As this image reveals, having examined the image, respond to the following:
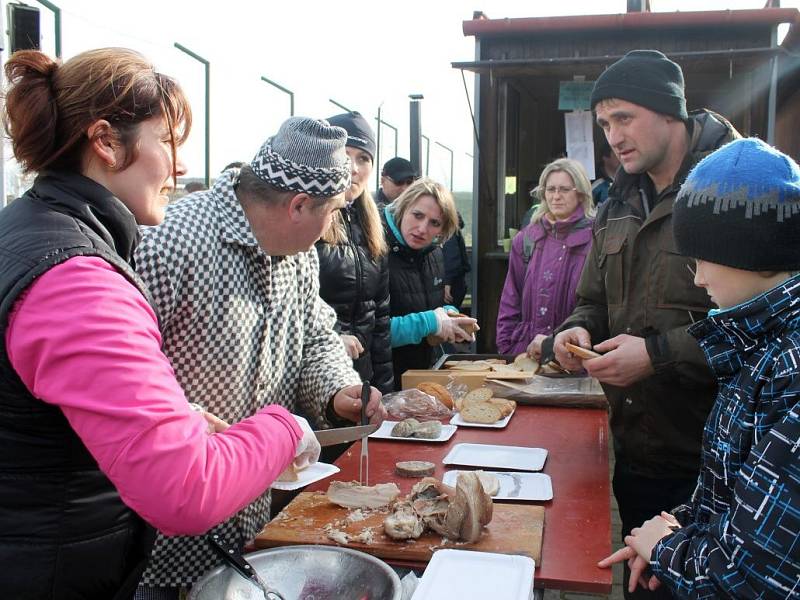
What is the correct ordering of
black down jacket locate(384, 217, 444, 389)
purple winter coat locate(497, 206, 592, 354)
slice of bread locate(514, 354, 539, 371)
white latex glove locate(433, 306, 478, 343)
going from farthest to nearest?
1. purple winter coat locate(497, 206, 592, 354)
2. black down jacket locate(384, 217, 444, 389)
3. white latex glove locate(433, 306, 478, 343)
4. slice of bread locate(514, 354, 539, 371)

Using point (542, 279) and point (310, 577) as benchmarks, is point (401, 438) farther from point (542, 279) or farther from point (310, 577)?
point (542, 279)

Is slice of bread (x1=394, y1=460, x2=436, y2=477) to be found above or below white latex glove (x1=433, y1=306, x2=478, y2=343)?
below

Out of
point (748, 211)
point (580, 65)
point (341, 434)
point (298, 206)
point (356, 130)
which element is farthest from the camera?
point (580, 65)

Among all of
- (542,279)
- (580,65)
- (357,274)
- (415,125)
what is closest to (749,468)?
(357,274)

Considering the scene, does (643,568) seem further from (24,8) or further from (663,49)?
(663,49)

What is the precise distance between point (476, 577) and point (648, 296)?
5.21 feet

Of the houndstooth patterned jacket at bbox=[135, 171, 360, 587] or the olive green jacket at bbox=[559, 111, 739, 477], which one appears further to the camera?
the olive green jacket at bbox=[559, 111, 739, 477]

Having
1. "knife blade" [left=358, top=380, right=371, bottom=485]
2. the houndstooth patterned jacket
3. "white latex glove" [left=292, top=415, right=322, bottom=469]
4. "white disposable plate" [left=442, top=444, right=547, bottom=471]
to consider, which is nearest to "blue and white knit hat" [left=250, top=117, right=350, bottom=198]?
the houndstooth patterned jacket

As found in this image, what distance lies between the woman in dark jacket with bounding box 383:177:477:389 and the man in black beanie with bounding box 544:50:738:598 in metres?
1.30

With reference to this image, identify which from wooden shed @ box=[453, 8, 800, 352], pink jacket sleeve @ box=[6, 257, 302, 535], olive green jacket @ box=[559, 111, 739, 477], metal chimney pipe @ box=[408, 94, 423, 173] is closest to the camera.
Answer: pink jacket sleeve @ box=[6, 257, 302, 535]

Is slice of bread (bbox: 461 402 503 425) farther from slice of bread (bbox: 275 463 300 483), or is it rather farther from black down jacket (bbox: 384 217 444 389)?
black down jacket (bbox: 384 217 444 389)

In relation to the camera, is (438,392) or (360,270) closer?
(438,392)

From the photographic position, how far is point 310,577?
4.88 ft

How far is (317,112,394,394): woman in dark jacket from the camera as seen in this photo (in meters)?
3.46
